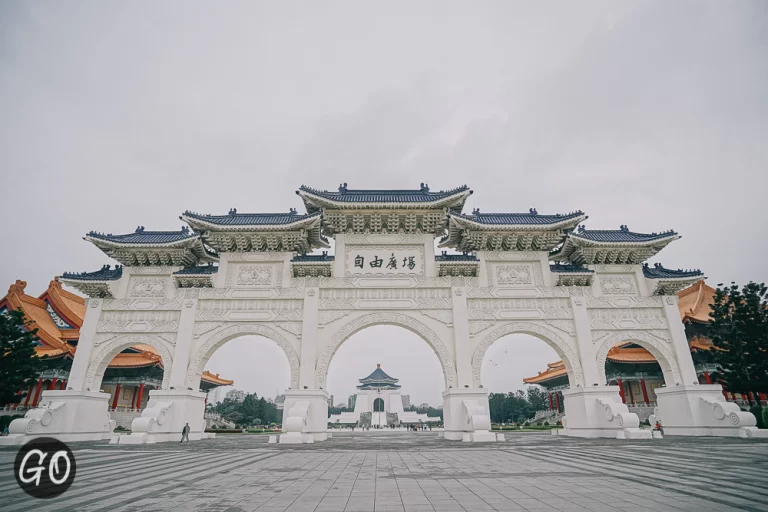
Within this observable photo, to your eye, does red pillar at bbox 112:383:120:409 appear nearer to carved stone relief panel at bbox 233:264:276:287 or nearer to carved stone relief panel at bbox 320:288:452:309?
carved stone relief panel at bbox 233:264:276:287

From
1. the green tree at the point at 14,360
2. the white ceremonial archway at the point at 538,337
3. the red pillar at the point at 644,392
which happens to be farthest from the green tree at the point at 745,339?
the green tree at the point at 14,360

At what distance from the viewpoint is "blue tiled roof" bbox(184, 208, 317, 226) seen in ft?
53.7

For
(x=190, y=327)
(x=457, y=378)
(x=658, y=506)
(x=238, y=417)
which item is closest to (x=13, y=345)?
(x=190, y=327)

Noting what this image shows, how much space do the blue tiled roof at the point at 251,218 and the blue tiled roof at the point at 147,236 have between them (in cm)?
89

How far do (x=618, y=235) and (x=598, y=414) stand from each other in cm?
745

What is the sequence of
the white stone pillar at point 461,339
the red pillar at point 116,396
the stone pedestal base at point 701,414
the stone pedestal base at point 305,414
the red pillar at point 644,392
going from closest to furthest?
the stone pedestal base at point 701,414 → the stone pedestal base at point 305,414 → the white stone pillar at point 461,339 → the red pillar at point 116,396 → the red pillar at point 644,392

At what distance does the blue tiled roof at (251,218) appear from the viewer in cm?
1638

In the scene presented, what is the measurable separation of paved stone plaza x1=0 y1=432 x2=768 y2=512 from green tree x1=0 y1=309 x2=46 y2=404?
9712 millimetres

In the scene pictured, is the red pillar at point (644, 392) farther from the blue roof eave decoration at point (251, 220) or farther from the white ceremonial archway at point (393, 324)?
the blue roof eave decoration at point (251, 220)

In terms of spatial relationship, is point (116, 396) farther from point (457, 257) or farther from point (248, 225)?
point (457, 257)

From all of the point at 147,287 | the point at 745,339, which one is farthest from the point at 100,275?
the point at 745,339

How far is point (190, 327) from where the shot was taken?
1573cm

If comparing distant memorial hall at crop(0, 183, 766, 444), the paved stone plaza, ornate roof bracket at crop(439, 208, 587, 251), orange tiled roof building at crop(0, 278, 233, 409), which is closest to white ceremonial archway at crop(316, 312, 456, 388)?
distant memorial hall at crop(0, 183, 766, 444)

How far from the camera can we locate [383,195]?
58.2ft
